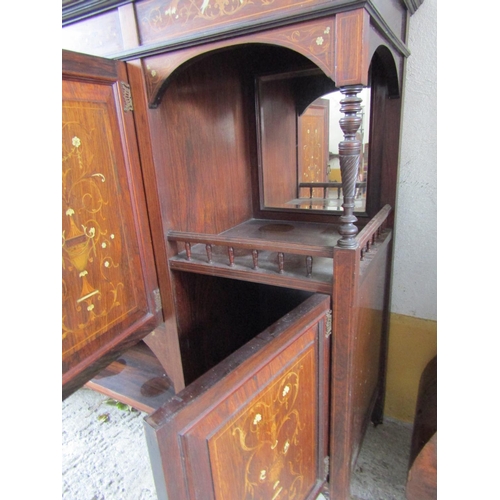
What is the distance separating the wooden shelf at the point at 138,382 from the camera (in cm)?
149

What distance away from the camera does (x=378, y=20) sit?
77cm

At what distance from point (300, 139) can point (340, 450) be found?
42.4 inches

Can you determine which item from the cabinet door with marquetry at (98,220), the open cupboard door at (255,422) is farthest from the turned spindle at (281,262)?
the cabinet door with marquetry at (98,220)

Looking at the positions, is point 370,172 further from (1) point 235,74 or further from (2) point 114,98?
(2) point 114,98

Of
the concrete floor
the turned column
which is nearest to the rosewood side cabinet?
the turned column

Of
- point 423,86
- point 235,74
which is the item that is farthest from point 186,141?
point 423,86

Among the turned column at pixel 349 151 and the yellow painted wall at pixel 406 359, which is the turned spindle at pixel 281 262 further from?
the yellow painted wall at pixel 406 359

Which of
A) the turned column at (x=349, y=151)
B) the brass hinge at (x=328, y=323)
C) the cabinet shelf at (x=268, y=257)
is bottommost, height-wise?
the brass hinge at (x=328, y=323)

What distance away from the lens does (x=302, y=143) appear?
1.36 meters

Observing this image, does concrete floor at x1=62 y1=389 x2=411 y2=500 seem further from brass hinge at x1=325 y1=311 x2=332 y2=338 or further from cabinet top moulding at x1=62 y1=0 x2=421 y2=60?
cabinet top moulding at x1=62 y1=0 x2=421 y2=60

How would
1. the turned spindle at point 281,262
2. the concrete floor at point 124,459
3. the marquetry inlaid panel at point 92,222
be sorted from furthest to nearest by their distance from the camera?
the concrete floor at point 124,459, the turned spindle at point 281,262, the marquetry inlaid panel at point 92,222

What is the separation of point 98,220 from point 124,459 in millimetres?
1075

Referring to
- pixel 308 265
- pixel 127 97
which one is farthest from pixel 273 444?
pixel 127 97

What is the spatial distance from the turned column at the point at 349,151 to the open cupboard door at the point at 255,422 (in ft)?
0.62
